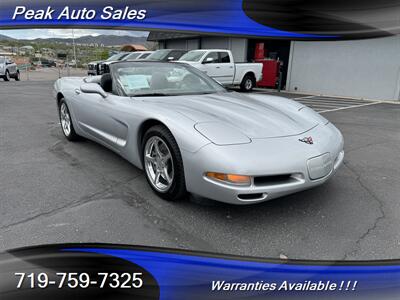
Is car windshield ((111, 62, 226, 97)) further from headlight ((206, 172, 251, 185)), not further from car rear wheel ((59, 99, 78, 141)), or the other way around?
headlight ((206, 172, 251, 185))

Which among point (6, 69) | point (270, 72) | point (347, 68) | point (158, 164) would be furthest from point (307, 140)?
point (6, 69)

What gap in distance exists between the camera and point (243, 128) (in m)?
2.61

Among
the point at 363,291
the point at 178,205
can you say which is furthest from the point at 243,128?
the point at 363,291

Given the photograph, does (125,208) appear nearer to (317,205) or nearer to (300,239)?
(300,239)

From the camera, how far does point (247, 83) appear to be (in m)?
13.5

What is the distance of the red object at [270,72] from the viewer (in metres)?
14.7

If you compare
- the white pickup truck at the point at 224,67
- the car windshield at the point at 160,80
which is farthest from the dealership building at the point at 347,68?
the car windshield at the point at 160,80

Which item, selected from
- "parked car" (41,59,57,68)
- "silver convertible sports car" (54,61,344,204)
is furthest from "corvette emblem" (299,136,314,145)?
"parked car" (41,59,57,68)

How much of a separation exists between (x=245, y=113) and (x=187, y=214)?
3.60 feet

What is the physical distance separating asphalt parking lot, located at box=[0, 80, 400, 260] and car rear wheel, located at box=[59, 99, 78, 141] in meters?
0.62

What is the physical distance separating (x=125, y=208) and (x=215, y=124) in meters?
1.09

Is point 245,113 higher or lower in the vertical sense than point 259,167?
higher

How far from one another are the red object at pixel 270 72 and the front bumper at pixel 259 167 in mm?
12958

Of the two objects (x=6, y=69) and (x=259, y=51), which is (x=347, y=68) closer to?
(x=259, y=51)
